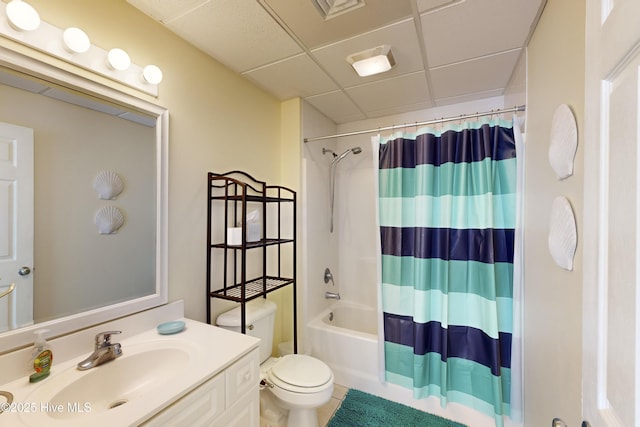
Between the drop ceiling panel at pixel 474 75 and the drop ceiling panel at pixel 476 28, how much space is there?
3.8 inches

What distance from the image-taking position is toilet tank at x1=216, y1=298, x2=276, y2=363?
1563 millimetres

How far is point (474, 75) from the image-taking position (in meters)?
1.80

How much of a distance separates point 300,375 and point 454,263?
1173mm

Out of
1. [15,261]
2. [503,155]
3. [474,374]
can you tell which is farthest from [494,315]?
[15,261]

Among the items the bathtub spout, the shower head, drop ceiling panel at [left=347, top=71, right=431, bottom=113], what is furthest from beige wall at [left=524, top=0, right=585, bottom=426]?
the bathtub spout

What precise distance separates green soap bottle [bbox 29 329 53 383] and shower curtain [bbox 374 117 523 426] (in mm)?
1724

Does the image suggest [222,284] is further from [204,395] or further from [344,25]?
[344,25]

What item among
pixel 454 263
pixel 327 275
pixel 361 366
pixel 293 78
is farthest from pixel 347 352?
pixel 293 78

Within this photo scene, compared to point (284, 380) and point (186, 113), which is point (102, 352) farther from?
point (186, 113)

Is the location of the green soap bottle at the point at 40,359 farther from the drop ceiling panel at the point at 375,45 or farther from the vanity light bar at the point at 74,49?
the drop ceiling panel at the point at 375,45

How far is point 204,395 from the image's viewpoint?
36.2 inches

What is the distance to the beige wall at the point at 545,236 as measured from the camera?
2.78ft

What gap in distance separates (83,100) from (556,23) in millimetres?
1977

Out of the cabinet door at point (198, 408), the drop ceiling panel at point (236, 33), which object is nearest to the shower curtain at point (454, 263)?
the drop ceiling panel at point (236, 33)
